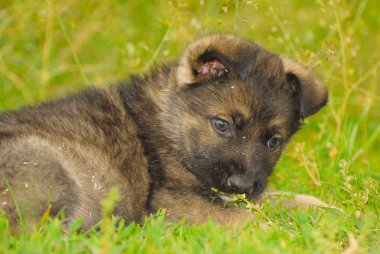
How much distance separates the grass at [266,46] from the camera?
3455mm

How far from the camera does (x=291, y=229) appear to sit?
4023 mm

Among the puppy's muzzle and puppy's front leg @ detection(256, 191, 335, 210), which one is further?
puppy's front leg @ detection(256, 191, 335, 210)

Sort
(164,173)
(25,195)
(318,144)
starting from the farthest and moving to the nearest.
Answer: (318,144) < (164,173) < (25,195)

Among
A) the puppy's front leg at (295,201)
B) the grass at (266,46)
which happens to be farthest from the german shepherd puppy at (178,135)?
the grass at (266,46)

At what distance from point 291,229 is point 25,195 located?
1620 millimetres

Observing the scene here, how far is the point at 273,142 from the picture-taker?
453 centimetres

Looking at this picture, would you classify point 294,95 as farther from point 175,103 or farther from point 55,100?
point 55,100

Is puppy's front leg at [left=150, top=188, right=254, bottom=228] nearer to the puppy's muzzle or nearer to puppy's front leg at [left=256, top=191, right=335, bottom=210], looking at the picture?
the puppy's muzzle

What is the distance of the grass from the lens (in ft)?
11.3

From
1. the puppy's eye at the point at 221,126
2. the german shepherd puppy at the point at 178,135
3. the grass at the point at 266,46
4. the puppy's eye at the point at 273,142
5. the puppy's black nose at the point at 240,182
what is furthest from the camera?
the puppy's eye at the point at 273,142

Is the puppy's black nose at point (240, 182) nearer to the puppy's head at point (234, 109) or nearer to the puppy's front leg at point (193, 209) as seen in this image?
the puppy's head at point (234, 109)

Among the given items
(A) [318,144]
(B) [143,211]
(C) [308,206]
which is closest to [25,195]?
(B) [143,211]

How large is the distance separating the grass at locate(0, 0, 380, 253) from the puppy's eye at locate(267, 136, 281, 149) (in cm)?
46

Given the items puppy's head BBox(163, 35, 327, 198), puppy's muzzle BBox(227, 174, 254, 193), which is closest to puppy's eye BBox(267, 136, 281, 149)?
puppy's head BBox(163, 35, 327, 198)
